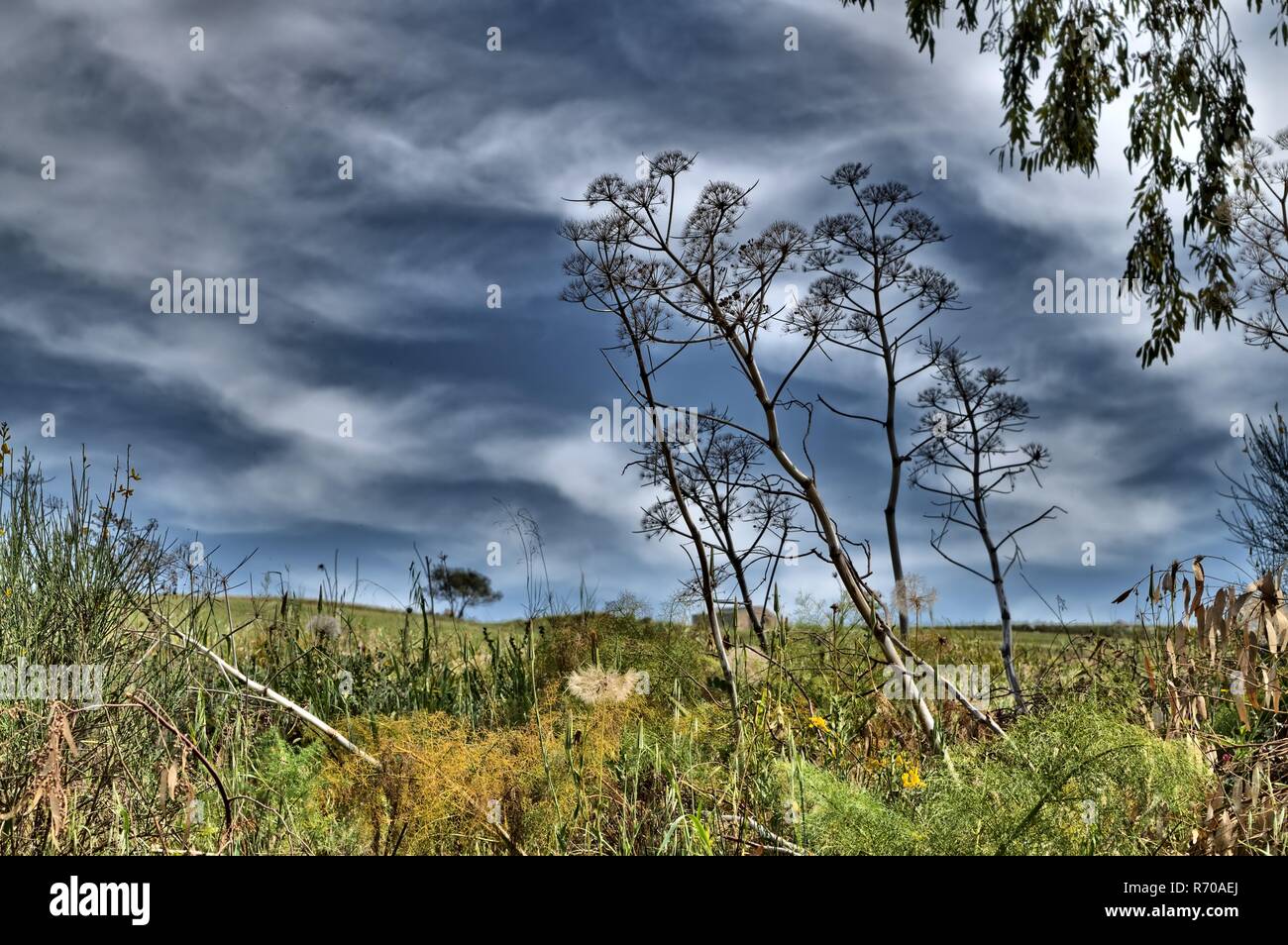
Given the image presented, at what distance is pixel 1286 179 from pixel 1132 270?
1.31m

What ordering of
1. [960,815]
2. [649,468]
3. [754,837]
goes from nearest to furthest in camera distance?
[960,815]
[754,837]
[649,468]

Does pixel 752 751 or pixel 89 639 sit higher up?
pixel 89 639

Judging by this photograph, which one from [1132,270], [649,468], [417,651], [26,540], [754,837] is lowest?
[754,837]

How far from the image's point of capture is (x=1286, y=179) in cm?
689

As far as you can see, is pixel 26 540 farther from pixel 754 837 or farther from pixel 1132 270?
pixel 1132 270

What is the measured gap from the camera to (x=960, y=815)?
2520 mm

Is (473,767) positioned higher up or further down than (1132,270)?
further down

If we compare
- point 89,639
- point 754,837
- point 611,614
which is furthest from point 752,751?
point 89,639

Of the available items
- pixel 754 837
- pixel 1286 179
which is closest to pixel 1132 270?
pixel 1286 179

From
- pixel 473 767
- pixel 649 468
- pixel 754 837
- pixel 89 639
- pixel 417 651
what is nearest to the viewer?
pixel 754 837

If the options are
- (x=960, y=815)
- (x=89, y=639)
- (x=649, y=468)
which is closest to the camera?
(x=960, y=815)
